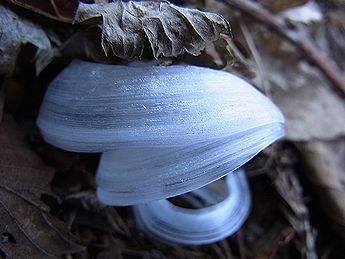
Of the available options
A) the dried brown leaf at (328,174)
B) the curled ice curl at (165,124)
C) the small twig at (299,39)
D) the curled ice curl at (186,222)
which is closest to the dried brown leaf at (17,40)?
the curled ice curl at (165,124)

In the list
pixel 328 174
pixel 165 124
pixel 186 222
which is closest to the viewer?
pixel 165 124

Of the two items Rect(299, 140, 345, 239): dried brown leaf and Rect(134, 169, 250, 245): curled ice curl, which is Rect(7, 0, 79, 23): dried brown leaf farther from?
Rect(299, 140, 345, 239): dried brown leaf

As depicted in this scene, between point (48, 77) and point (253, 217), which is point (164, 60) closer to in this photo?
point (48, 77)

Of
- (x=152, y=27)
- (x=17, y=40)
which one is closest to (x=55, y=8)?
(x=17, y=40)

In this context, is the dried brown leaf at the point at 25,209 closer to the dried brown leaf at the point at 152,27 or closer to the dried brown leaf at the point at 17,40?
the dried brown leaf at the point at 17,40

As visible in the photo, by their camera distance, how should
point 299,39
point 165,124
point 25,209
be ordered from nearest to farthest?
1. point 165,124
2. point 25,209
3. point 299,39

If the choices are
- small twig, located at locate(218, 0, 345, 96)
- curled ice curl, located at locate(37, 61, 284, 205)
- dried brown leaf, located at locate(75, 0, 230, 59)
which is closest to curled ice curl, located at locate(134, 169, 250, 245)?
curled ice curl, located at locate(37, 61, 284, 205)

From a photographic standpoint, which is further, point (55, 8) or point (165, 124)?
point (55, 8)

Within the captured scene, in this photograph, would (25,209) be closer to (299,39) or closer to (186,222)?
(186,222)

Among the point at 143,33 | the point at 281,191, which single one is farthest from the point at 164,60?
the point at 281,191
